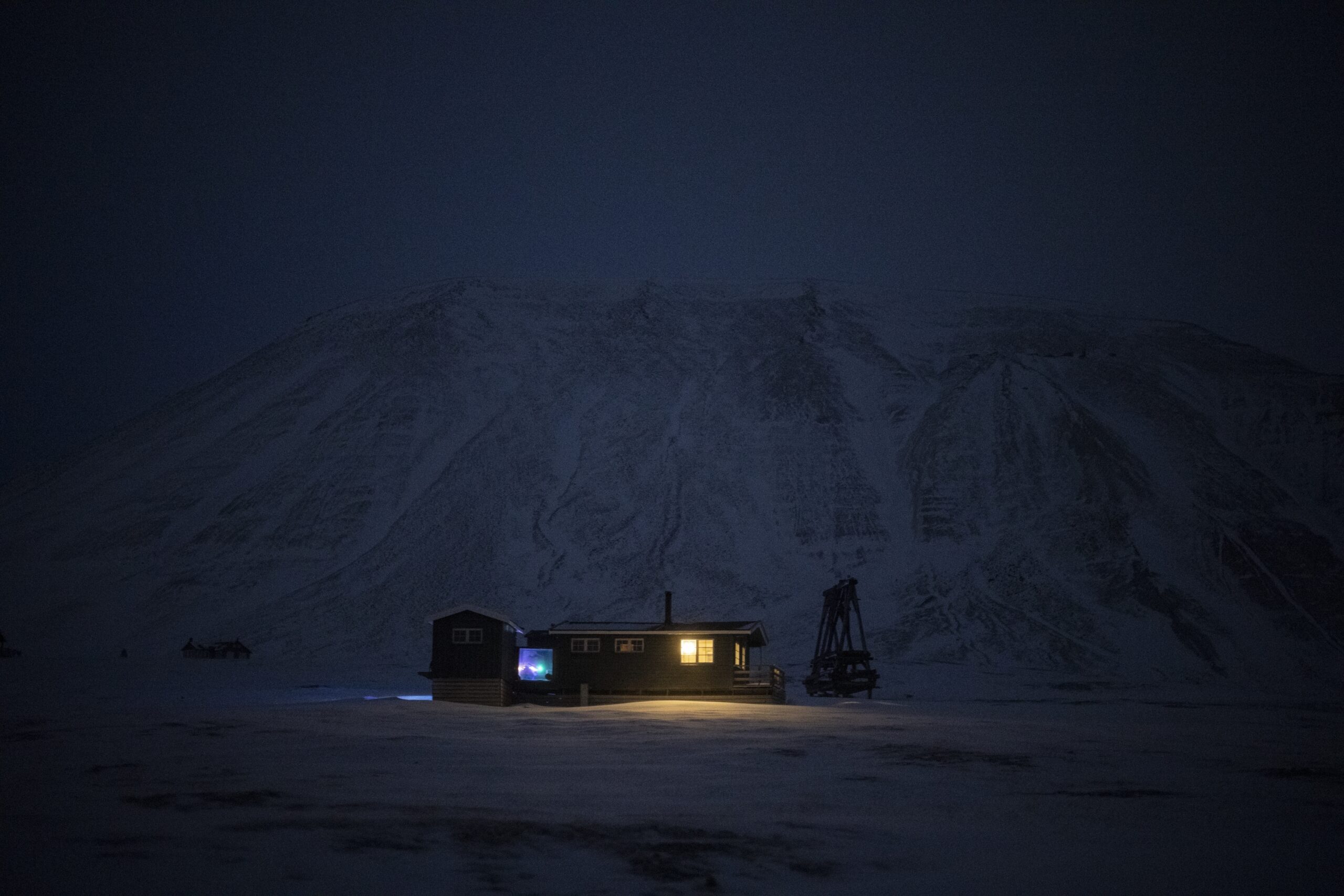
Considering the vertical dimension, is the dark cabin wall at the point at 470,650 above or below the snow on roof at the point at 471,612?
below

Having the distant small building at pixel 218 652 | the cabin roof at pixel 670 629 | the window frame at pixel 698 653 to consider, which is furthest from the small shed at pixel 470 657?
the distant small building at pixel 218 652

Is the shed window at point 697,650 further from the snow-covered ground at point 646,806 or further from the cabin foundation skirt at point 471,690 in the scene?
the snow-covered ground at point 646,806

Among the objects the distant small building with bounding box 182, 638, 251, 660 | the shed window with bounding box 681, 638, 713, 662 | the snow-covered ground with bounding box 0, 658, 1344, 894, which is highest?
the shed window with bounding box 681, 638, 713, 662

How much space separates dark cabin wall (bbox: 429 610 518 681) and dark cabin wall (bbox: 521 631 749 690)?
9.51 feet

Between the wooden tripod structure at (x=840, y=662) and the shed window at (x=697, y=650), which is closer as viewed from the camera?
the shed window at (x=697, y=650)

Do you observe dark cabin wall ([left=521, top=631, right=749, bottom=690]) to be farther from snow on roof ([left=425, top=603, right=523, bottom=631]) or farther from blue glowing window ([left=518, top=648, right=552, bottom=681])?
snow on roof ([left=425, top=603, right=523, bottom=631])

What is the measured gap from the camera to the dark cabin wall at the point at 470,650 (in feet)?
138

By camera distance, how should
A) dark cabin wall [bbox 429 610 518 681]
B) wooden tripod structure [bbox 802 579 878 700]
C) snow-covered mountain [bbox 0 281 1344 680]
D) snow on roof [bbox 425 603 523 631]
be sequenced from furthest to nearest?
snow-covered mountain [bbox 0 281 1344 680] < wooden tripod structure [bbox 802 579 878 700] < snow on roof [bbox 425 603 523 631] < dark cabin wall [bbox 429 610 518 681]

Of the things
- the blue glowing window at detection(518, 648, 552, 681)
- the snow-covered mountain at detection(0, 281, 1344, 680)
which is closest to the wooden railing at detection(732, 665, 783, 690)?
the blue glowing window at detection(518, 648, 552, 681)

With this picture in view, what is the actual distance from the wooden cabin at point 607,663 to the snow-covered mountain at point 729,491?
32.4 metres

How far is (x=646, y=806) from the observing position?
51.6 ft

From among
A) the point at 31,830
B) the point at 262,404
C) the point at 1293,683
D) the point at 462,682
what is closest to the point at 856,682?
the point at 462,682

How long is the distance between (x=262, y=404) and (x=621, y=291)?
149 ft

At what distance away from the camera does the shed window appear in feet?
145
